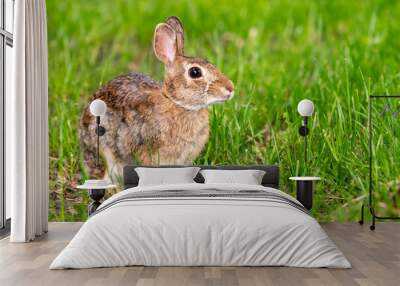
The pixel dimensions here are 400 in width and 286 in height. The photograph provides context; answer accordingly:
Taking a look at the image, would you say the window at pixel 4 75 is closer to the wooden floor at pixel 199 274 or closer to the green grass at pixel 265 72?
the green grass at pixel 265 72

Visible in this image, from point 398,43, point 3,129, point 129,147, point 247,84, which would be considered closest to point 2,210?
point 3,129

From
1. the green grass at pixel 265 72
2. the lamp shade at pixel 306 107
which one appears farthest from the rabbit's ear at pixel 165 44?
the lamp shade at pixel 306 107

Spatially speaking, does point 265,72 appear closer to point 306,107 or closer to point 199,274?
point 306,107

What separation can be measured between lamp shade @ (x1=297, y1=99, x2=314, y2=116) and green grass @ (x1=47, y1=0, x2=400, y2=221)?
9.6 inches

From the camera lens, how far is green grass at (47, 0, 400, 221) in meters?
5.57

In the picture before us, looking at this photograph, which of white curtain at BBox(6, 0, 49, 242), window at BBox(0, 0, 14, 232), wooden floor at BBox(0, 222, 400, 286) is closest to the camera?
wooden floor at BBox(0, 222, 400, 286)

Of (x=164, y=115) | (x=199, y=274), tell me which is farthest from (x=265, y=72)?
(x=199, y=274)

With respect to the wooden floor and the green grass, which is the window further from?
the wooden floor

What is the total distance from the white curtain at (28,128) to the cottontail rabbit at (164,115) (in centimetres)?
67

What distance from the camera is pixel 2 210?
5.14 meters

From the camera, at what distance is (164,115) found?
18.1 feet

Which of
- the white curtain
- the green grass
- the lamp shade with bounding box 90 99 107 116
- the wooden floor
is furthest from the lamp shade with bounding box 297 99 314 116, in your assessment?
the white curtain

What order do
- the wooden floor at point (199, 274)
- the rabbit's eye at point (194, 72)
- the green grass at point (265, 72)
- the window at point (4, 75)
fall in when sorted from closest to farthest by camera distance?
1. the wooden floor at point (199, 274)
2. the window at point (4, 75)
3. the rabbit's eye at point (194, 72)
4. the green grass at point (265, 72)

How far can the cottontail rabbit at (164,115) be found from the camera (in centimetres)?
543
